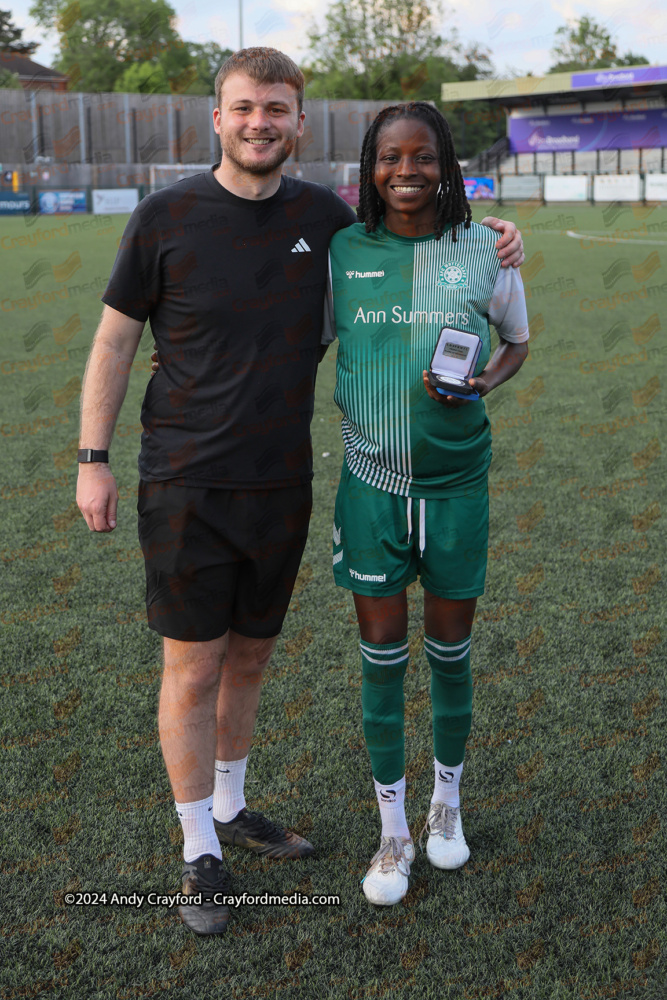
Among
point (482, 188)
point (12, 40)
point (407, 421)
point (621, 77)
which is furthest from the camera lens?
point (12, 40)

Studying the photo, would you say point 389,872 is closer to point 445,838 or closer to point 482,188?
point 445,838

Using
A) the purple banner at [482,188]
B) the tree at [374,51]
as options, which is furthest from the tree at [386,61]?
the purple banner at [482,188]

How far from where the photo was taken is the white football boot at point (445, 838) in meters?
2.69

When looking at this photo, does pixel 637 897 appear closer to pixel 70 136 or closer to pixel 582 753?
pixel 582 753

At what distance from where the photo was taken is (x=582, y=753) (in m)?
3.23

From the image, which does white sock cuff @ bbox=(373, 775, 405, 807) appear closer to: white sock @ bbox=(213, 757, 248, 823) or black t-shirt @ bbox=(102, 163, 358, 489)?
white sock @ bbox=(213, 757, 248, 823)

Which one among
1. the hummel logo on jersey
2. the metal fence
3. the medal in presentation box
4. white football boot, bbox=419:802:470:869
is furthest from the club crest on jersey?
the metal fence

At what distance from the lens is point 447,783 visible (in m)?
2.74

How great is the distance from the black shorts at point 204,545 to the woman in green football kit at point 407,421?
21 cm

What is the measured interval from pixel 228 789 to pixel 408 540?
1000 millimetres

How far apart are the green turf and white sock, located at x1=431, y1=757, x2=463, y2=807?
0.59ft

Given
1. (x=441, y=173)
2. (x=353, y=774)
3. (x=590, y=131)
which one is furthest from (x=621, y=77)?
(x=353, y=774)

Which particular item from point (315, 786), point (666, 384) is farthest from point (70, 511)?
point (666, 384)

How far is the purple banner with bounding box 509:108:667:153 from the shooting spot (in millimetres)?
55844
